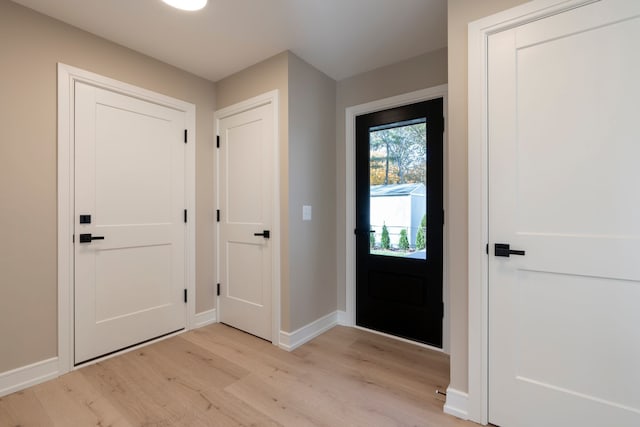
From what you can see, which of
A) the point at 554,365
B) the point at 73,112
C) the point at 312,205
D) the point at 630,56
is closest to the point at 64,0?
the point at 73,112

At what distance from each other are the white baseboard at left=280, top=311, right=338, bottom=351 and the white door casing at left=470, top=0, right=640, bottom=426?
1.48 metres

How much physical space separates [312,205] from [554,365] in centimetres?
203

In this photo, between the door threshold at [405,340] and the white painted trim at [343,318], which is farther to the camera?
the white painted trim at [343,318]

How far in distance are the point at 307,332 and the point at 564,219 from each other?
84.0 inches

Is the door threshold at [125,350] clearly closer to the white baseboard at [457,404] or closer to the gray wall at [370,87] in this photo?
the gray wall at [370,87]

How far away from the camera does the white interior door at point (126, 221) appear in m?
2.27

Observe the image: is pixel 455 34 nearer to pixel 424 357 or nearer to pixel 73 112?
pixel 424 357

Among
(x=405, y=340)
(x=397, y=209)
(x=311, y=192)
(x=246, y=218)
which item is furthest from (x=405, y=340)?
(x=246, y=218)

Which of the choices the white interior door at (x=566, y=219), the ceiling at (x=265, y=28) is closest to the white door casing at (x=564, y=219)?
the white interior door at (x=566, y=219)

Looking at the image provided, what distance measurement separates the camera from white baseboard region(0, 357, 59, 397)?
74.5 inches

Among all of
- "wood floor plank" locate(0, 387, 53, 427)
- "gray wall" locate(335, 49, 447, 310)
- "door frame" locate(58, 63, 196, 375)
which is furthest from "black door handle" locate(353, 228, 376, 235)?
"wood floor plank" locate(0, 387, 53, 427)

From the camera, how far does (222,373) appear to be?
216 cm

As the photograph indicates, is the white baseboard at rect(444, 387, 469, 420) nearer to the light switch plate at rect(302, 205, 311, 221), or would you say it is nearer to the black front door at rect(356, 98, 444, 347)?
the black front door at rect(356, 98, 444, 347)

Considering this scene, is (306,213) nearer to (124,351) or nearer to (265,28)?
(265,28)
